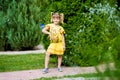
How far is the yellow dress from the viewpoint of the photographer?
8227 mm

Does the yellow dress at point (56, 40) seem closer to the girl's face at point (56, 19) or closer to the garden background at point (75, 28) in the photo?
the girl's face at point (56, 19)

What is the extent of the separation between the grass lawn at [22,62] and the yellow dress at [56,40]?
2.08 ft

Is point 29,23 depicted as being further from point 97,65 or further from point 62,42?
point 97,65

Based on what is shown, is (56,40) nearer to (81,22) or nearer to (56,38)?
(56,38)

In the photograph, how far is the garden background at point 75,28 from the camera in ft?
3.69

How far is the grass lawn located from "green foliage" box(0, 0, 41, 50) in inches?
66.6

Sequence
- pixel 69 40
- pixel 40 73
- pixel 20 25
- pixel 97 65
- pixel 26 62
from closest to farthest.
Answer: pixel 97 65
pixel 40 73
pixel 69 40
pixel 26 62
pixel 20 25

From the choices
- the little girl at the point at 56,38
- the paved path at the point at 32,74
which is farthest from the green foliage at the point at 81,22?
the paved path at the point at 32,74

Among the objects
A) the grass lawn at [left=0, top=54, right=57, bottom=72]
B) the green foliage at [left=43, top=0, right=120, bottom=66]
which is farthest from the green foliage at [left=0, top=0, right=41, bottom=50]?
the green foliage at [left=43, top=0, right=120, bottom=66]

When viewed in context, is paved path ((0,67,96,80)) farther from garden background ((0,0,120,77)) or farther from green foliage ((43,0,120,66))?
green foliage ((43,0,120,66))

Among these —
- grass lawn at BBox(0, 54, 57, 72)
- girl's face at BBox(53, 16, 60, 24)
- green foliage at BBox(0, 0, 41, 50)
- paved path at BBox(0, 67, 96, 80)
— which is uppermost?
girl's face at BBox(53, 16, 60, 24)

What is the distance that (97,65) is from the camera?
1.01 m

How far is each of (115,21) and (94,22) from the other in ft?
1.61

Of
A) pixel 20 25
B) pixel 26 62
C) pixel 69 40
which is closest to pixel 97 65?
pixel 69 40
